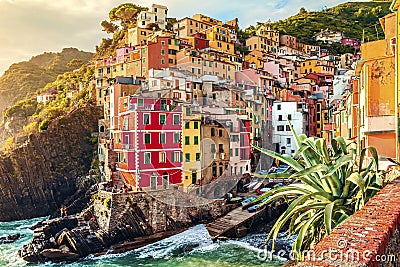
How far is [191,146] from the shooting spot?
2356 centimetres

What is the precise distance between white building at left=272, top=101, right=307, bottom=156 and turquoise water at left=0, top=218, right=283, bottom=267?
571 inches

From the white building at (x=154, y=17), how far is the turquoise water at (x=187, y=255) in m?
34.8

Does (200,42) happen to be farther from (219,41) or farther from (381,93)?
(381,93)

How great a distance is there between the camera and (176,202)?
75.3 feet

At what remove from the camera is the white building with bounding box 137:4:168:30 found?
4863cm

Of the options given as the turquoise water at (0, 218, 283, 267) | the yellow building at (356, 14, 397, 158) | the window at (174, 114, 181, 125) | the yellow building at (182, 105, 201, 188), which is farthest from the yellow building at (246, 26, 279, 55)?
the yellow building at (356, 14, 397, 158)

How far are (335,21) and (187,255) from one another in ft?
285

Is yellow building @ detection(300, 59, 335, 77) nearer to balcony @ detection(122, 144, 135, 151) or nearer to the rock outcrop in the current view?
the rock outcrop

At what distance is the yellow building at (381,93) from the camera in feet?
34.4

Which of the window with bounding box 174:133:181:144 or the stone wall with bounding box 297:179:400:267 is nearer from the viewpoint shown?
the stone wall with bounding box 297:179:400:267

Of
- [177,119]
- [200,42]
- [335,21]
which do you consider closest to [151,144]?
[177,119]

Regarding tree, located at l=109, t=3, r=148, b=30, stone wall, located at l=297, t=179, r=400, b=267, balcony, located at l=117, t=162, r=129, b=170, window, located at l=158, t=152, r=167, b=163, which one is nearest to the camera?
stone wall, located at l=297, t=179, r=400, b=267

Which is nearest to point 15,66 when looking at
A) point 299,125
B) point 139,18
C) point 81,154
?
point 139,18

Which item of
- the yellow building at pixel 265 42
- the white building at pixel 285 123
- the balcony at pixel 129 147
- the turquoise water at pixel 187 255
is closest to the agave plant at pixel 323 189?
the turquoise water at pixel 187 255
